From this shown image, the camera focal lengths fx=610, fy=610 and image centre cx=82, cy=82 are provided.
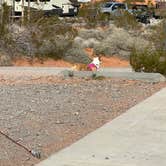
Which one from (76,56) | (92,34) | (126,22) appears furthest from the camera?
(126,22)

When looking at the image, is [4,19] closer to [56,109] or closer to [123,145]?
[56,109]

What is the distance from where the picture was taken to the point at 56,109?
10.4 meters

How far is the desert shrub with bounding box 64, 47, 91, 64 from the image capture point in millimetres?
22141

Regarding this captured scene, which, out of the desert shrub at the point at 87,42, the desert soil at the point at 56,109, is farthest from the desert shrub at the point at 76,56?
the desert soil at the point at 56,109

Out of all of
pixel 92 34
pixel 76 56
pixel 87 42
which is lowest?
pixel 76 56

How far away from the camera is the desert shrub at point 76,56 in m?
22.1

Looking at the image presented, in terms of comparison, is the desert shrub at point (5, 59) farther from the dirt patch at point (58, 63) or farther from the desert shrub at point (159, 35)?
the desert shrub at point (159, 35)

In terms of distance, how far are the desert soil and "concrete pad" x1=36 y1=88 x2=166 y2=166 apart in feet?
0.86

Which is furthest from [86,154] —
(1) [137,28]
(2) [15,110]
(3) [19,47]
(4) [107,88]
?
(1) [137,28]

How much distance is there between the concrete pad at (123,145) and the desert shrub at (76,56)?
1204 centimetres

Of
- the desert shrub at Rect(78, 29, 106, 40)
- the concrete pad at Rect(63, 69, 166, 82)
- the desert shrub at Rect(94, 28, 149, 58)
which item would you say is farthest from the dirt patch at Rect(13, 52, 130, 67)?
the concrete pad at Rect(63, 69, 166, 82)

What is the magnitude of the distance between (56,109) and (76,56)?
12133 millimetres

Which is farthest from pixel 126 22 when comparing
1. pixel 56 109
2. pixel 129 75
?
pixel 56 109

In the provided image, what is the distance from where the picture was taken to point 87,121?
9.45m
